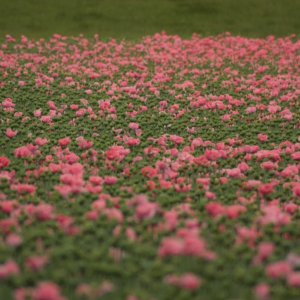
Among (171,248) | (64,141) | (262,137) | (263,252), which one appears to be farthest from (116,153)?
(263,252)

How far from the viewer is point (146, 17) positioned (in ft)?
37.1

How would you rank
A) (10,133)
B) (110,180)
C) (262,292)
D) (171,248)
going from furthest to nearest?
(10,133)
(110,180)
(171,248)
(262,292)

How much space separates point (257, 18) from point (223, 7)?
107cm

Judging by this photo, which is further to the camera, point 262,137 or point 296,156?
point 262,137

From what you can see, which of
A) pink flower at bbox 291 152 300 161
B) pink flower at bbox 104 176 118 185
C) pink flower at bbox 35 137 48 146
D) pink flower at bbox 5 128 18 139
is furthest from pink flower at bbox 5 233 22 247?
pink flower at bbox 291 152 300 161

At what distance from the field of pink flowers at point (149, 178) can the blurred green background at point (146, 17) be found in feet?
8.64

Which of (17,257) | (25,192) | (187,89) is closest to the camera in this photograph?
(17,257)

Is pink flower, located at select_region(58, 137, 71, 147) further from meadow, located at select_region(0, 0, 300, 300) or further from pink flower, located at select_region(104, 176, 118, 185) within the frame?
pink flower, located at select_region(104, 176, 118, 185)

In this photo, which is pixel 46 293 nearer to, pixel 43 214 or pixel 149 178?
pixel 43 214

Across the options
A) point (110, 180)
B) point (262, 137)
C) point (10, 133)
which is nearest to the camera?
point (110, 180)

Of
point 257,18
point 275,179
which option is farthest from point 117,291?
point 257,18

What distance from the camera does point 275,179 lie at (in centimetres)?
392

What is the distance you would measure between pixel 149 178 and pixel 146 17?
8443 mm

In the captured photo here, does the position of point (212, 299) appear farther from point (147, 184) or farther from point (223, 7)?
point (223, 7)
